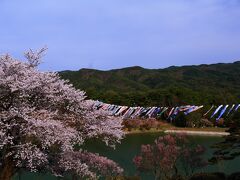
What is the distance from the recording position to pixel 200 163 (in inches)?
677

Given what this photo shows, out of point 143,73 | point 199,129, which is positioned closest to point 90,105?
point 199,129

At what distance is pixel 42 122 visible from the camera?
9688 mm

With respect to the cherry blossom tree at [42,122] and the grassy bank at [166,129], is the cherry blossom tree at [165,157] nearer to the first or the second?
the cherry blossom tree at [42,122]

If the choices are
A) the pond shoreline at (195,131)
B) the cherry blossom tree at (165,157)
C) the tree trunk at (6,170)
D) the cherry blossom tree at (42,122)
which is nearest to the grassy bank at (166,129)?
the pond shoreline at (195,131)

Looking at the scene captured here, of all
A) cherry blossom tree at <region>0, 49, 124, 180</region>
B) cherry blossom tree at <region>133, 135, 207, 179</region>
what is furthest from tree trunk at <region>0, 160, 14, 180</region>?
cherry blossom tree at <region>133, 135, 207, 179</region>

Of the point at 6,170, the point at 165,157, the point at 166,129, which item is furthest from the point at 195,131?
the point at 6,170

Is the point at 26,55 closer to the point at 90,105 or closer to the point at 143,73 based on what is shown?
the point at 90,105

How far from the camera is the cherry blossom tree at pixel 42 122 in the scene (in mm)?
9766

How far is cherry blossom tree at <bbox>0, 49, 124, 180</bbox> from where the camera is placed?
9.77 meters

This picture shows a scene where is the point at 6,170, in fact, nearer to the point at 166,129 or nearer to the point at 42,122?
the point at 42,122

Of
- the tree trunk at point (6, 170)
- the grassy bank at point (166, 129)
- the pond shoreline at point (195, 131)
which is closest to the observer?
the tree trunk at point (6, 170)

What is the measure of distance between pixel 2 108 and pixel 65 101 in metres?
1.76

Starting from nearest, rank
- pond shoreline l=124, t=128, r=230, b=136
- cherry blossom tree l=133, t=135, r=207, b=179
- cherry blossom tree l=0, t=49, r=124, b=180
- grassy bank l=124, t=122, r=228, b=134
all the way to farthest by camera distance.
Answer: cherry blossom tree l=0, t=49, r=124, b=180 → cherry blossom tree l=133, t=135, r=207, b=179 → pond shoreline l=124, t=128, r=230, b=136 → grassy bank l=124, t=122, r=228, b=134

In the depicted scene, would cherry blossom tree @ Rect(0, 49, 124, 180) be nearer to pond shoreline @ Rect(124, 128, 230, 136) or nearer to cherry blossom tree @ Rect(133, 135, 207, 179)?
cherry blossom tree @ Rect(133, 135, 207, 179)
